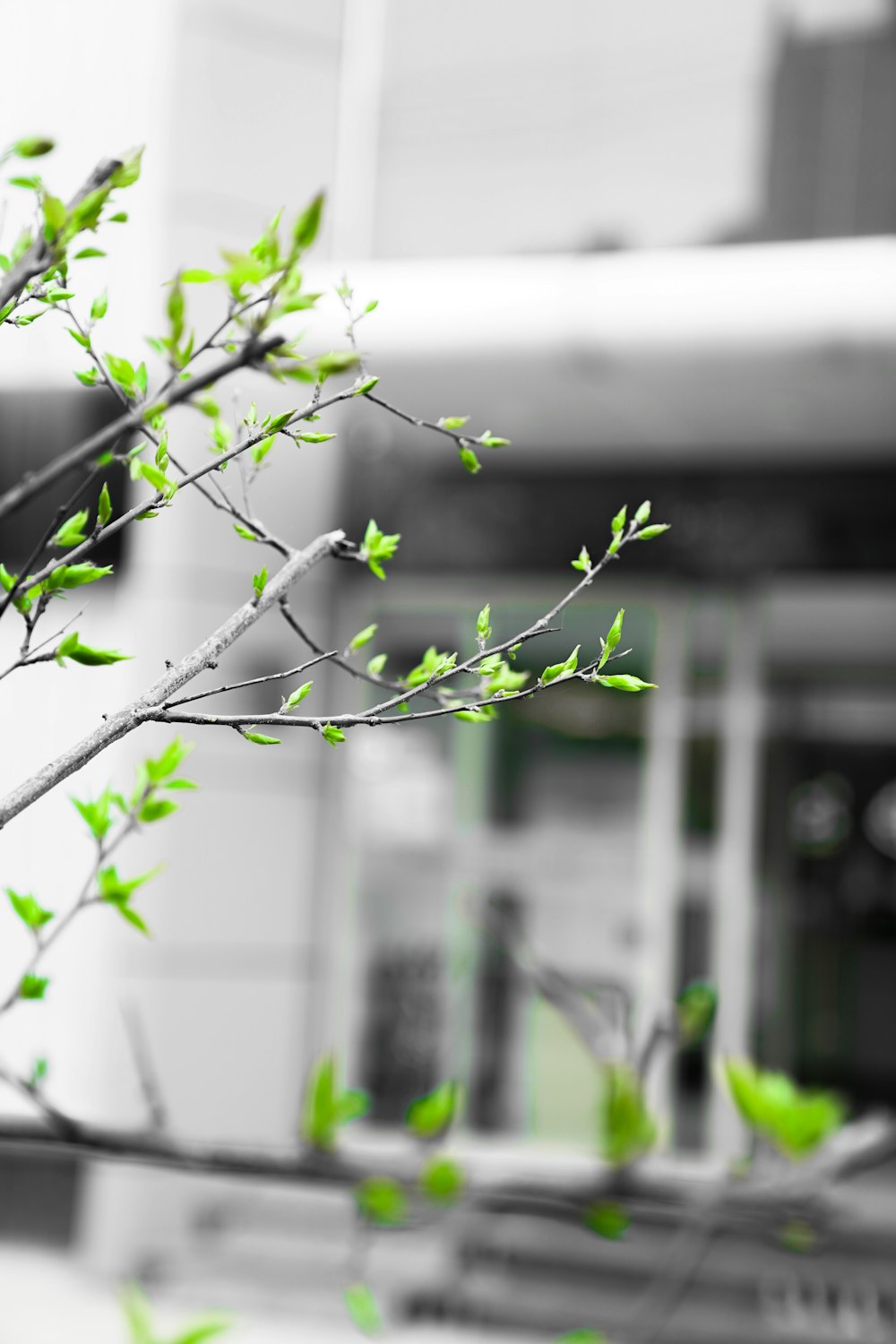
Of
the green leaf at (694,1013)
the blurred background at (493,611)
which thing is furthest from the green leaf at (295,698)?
the blurred background at (493,611)

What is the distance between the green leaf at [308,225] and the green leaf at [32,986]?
0.60m

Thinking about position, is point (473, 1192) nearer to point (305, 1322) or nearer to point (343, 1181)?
point (343, 1181)

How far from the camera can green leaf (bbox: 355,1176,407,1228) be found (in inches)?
63.9

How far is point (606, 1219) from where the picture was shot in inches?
59.2

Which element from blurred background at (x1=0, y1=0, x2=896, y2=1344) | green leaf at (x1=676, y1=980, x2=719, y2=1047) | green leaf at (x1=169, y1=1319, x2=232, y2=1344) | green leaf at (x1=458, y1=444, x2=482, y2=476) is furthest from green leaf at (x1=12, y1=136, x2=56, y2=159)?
blurred background at (x1=0, y1=0, x2=896, y2=1344)

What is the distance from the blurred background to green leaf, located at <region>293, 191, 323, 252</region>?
5391mm

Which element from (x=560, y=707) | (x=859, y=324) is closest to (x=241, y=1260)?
(x=560, y=707)

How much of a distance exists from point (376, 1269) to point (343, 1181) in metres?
5.60

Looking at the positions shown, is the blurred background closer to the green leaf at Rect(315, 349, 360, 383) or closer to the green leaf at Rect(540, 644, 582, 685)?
the green leaf at Rect(540, 644, 582, 685)

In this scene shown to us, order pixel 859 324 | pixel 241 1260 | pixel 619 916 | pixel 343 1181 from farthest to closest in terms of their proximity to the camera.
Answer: pixel 619 916 < pixel 241 1260 < pixel 859 324 < pixel 343 1181

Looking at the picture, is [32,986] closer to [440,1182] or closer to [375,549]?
[375,549]

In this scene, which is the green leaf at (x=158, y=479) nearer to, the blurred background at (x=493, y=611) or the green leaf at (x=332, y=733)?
the green leaf at (x=332, y=733)

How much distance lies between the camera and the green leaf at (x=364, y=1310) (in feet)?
5.04

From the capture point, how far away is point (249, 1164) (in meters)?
1.46
